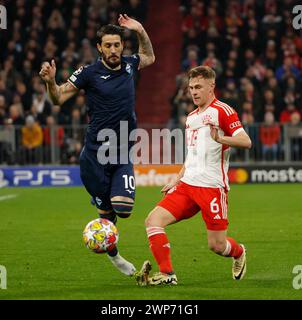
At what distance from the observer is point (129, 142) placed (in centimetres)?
1090

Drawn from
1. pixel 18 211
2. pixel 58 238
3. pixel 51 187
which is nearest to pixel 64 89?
pixel 58 238

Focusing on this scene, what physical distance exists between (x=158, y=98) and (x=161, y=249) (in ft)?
62.9

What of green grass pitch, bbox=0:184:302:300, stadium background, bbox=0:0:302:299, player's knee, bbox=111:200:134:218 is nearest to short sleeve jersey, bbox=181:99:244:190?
player's knee, bbox=111:200:134:218

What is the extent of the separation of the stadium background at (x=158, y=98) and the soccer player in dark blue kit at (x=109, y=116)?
4062 millimetres

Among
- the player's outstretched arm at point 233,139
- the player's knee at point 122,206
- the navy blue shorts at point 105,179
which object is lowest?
the player's knee at point 122,206

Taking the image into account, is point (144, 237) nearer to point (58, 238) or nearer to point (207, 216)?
point (58, 238)

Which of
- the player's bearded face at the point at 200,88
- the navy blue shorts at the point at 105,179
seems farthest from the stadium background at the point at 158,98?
the player's bearded face at the point at 200,88

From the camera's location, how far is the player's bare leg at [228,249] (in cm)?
984

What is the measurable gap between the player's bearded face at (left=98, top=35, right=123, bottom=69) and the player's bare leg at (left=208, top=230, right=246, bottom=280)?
2172mm

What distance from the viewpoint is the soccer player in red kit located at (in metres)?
9.73

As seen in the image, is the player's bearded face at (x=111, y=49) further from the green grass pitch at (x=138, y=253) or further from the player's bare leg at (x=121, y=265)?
the green grass pitch at (x=138, y=253)

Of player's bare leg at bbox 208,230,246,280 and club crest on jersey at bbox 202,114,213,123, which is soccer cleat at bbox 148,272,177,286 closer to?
player's bare leg at bbox 208,230,246,280

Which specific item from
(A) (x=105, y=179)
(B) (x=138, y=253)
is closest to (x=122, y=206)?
(A) (x=105, y=179)
